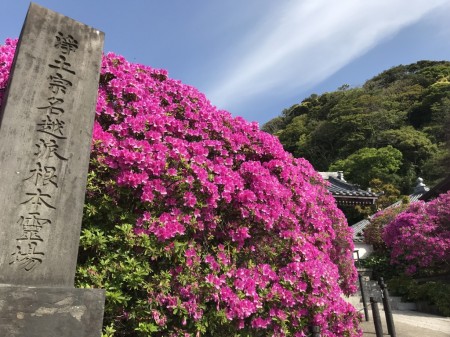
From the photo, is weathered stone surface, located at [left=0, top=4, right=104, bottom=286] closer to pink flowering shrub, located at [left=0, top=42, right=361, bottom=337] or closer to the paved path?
pink flowering shrub, located at [left=0, top=42, right=361, bottom=337]

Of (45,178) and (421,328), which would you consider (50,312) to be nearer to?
(45,178)

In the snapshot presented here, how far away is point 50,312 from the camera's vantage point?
2.38 m

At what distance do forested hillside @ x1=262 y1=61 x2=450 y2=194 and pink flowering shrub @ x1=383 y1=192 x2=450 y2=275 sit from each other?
15683 mm

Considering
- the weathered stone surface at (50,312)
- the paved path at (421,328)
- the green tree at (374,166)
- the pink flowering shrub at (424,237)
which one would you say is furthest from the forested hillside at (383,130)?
the weathered stone surface at (50,312)

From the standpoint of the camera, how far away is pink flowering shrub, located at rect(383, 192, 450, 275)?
42.2ft

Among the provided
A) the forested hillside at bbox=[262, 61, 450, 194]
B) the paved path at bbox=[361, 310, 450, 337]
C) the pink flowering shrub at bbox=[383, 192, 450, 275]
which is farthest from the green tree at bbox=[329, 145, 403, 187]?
the paved path at bbox=[361, 310, 450, 337]

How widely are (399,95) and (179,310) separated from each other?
5183cm

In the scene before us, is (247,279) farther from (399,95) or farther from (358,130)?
(399,95)

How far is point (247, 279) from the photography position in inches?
140

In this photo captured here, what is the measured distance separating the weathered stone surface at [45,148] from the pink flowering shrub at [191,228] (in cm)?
59

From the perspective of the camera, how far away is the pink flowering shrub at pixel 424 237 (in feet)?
42.2

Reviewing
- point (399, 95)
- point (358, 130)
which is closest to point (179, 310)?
point (358, 130)

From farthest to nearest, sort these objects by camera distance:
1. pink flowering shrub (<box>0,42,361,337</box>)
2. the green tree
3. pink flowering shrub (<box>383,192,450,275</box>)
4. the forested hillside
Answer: the forested hillside, the green tree, pink flowering shrub (<box>383,192,450,275</box>), pink flowering shrub (<box>0,42,361,337</box>)

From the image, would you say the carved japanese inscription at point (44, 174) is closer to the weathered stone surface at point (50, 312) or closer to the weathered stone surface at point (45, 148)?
the weathered stone surface at point (45, 148)
